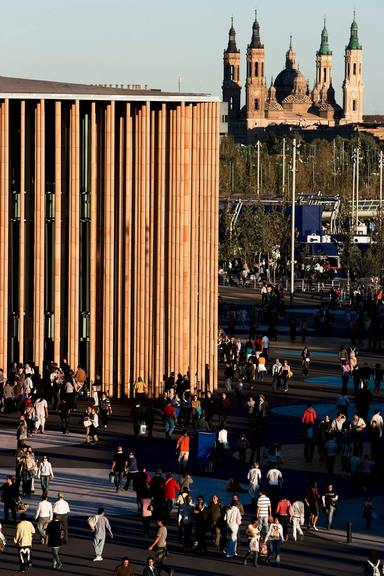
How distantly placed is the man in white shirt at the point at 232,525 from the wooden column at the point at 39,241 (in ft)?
57.8

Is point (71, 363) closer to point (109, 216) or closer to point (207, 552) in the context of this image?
point (109, 216)

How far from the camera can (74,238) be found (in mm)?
47969

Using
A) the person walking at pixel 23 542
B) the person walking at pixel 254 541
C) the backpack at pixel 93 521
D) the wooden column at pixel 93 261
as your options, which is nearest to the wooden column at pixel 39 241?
the wooden column at pixel 93 261

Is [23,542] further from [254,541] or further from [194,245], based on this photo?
[194,245]

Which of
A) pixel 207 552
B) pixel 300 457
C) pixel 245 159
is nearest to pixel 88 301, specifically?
pixel 300 457

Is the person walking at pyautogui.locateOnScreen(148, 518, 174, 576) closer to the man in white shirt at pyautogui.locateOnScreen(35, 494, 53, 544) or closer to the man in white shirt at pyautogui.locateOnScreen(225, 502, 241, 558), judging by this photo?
the man in white shirt at pyautogui.locateOnScreen(225, 502, 241, 558)

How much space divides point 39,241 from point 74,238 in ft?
2.78

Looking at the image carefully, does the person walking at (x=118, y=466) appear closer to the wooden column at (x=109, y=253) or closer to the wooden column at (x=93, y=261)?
the wooden column at (x=109, y=253)

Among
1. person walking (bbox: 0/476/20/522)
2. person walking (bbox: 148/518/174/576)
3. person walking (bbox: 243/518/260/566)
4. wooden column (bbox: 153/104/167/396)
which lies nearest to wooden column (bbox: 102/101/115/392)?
wooden column (bbox: 153/104/167/396)

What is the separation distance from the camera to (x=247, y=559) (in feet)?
98.7

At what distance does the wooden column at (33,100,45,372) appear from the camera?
156 ft

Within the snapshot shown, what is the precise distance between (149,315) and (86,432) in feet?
24.2

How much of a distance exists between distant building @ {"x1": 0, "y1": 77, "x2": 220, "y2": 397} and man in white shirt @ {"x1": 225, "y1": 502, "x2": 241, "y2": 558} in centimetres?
1752

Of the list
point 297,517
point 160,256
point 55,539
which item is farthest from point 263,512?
point 160,256
